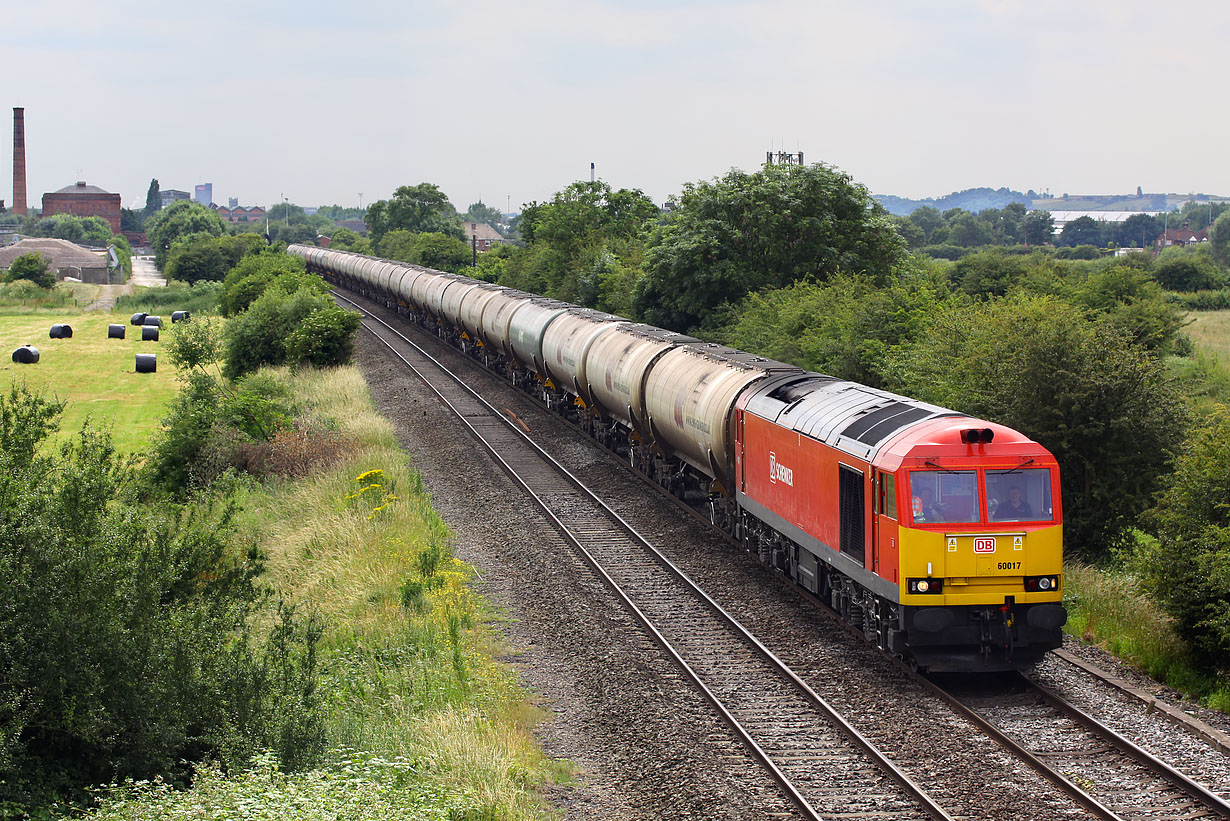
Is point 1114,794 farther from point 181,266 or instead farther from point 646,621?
point 181,266

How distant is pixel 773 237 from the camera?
145ft

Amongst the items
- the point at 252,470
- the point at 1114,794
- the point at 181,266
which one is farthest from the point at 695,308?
the point at 181,266

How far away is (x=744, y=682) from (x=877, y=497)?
2.99 m

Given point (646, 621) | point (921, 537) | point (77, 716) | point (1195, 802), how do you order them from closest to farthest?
1. point (77, 716)
2. point (1195, 802)
3. point (921, 537)
4. point (646, 621)

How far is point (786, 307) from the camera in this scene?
36.6 m

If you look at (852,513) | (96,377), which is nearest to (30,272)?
(96,377)

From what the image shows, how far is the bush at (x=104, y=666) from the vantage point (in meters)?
10.1

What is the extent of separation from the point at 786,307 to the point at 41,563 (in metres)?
28.6

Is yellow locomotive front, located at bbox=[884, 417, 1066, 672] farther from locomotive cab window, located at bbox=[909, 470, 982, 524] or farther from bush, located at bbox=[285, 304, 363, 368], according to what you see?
bush, located at bbox=[285, 304, 363, 368]

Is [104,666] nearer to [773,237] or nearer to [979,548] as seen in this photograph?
[979,548]

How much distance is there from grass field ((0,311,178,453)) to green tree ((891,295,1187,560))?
2651cm

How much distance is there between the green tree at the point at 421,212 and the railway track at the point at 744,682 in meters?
116

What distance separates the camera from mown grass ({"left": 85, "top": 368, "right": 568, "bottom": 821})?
9.66 metres

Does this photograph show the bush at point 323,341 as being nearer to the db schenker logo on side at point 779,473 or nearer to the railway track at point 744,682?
the railway track at point 744,682
